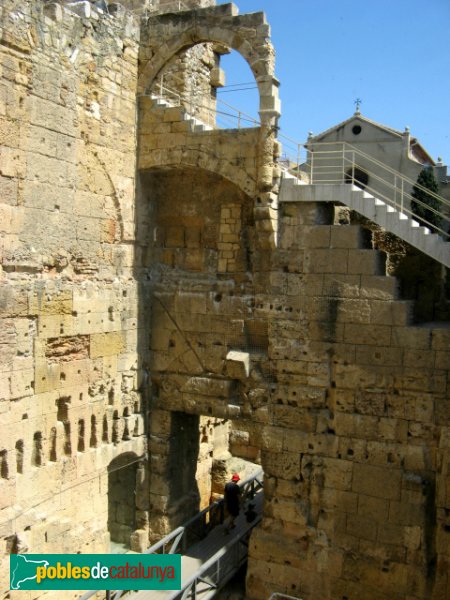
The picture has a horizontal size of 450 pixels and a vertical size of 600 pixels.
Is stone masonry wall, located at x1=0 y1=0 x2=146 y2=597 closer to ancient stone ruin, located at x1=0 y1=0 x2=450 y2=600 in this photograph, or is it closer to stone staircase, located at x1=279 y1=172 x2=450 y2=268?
ancient stone ruin, located at x1=0 y1=0 x2=450 y2=600

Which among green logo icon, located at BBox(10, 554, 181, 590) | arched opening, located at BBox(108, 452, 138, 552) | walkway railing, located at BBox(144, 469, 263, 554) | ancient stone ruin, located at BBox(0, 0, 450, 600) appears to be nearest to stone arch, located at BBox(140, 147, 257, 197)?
ancient stone ruin, located at BBox(0, 0, 450, 600)

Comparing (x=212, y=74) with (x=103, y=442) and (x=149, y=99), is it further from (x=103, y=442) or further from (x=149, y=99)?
(x=103, y=442)

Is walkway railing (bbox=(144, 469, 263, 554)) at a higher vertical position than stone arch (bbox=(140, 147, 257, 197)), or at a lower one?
lower

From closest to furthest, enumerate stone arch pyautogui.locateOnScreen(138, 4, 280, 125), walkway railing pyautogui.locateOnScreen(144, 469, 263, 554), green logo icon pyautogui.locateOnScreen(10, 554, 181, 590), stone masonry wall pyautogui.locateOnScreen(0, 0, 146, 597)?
stone masonry wall pyautogui.locateOnScreen(0, 0, 146, 597), green logo icon pyautogui.locateOnScreen(10, 554, 181, 590), stone arch pyautogui.locateOnScreen(138, 4, 280, 125), walkway railing pyautogui.locateOnScreen(144, 469, 263, 554)

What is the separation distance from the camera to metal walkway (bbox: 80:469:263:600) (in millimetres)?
9367

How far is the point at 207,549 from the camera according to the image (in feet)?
35.6

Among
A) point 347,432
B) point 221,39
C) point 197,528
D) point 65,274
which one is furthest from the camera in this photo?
point 197,528

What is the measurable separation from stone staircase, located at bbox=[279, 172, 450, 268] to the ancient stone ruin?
18 cm

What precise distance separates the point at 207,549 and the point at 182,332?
379 cm

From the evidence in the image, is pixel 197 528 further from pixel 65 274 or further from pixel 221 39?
pixel 221 39

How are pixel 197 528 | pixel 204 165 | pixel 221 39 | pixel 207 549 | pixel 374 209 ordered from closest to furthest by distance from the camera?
pixel 374 209 → pixel 221 39 → pixel 204 165 → pixel 207 549 → pixel 197 528

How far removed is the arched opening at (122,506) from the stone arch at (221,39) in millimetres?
6637

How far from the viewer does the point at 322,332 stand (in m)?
9.70

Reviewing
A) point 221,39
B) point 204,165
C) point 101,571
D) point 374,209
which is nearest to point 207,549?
point 101,571
